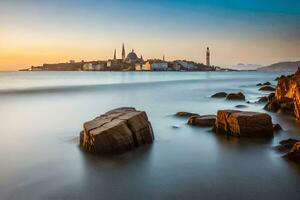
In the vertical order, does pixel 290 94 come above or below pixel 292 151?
above

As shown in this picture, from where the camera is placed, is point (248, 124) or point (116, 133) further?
point (248, 124)

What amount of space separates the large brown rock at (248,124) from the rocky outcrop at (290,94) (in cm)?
403

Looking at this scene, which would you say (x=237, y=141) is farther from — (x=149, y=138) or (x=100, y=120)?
(x=100, y=120)

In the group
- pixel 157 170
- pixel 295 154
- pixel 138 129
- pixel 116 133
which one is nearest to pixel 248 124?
pixel 295 154

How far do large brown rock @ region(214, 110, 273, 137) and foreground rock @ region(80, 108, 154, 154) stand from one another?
→ 281 centimetres

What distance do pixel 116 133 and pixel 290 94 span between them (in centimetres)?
1237

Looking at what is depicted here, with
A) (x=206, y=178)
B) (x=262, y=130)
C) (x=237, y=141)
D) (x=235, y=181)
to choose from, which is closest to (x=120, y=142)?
(x=206, y=178)

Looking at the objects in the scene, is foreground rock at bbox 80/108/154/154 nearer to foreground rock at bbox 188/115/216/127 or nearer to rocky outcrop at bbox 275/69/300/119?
foreground rock at bbox 188/115/216/127

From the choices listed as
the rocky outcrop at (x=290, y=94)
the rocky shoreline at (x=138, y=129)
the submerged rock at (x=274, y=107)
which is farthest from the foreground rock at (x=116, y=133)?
the submerged rock at (x=274, y=107)

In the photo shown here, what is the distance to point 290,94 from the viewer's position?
57.1 feet

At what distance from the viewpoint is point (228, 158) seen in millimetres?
8719

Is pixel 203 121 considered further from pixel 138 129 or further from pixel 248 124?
pixel 138 129

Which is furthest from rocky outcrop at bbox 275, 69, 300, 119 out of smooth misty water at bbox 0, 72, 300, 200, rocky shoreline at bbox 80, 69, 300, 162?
rocky shoreline at bbox 80, 69, 300, 162

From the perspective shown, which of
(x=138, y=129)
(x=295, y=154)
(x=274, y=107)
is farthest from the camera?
(x=274, y=107)
